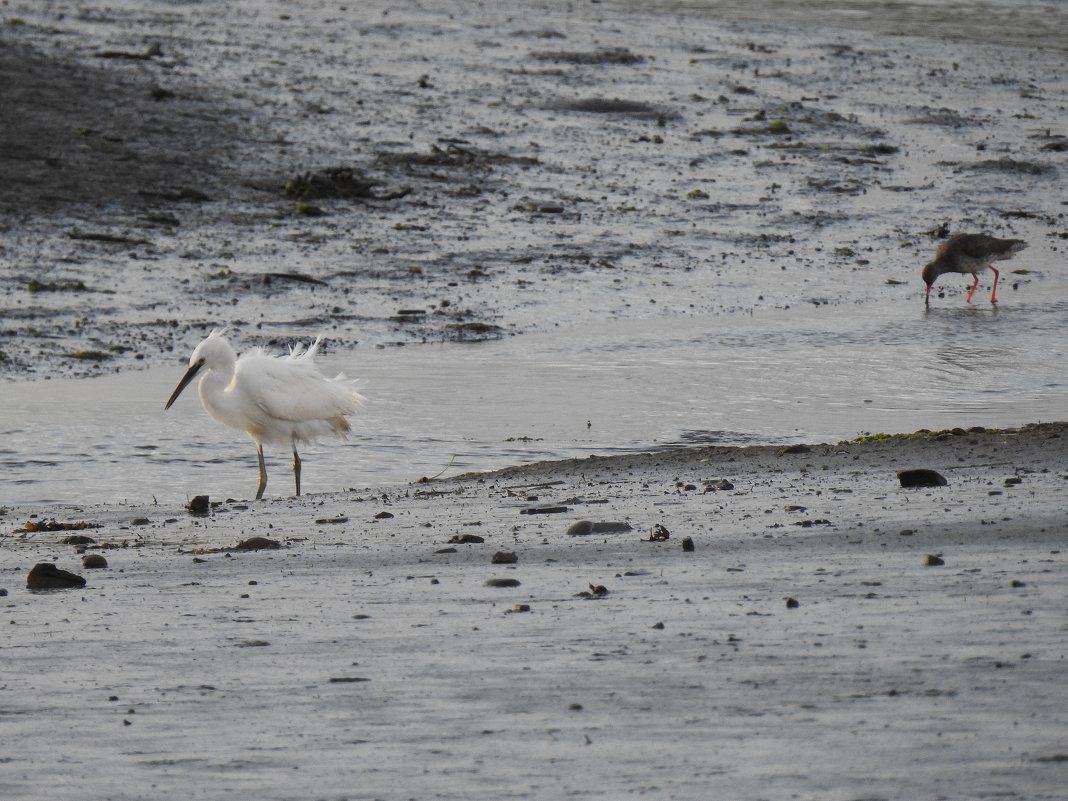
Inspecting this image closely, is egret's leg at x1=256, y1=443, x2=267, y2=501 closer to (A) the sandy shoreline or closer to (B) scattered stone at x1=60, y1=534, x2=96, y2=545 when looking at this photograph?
(A) the sandy shoreline

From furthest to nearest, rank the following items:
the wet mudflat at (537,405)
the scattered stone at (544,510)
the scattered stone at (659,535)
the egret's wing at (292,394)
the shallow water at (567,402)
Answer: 1. the egret's wing at (292,394)
2. the shallow water at (567,402)
3. the scattered stone at (544,510)
4. the scattered stone at (659,535)
5. the wet mudflat at (537,405)

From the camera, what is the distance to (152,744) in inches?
166

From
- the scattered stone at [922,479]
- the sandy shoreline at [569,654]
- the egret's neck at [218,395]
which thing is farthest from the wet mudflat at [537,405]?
the egret's neck at [218,395]

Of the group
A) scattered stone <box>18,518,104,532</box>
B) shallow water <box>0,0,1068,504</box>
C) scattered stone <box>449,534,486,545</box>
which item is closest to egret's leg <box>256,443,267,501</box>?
shallow water <box>0,0,1068,504</box>

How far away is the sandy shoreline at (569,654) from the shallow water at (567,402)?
1.98 metres

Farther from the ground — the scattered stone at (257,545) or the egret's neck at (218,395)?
the egret's neck at (218,395)

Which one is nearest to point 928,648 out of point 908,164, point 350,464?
point 350,464

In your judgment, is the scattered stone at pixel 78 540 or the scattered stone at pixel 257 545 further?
the scattered stone at pixel 78 540

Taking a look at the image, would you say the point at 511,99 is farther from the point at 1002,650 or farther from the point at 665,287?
the point at 1002,650

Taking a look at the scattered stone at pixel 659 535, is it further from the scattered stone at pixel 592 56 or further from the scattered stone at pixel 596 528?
the scattered stone at pixel 592 56

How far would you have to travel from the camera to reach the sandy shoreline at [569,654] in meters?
3.96

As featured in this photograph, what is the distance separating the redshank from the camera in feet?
44.9

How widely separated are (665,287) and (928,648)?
9.02 metres

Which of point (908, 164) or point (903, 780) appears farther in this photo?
point (908, 164)
